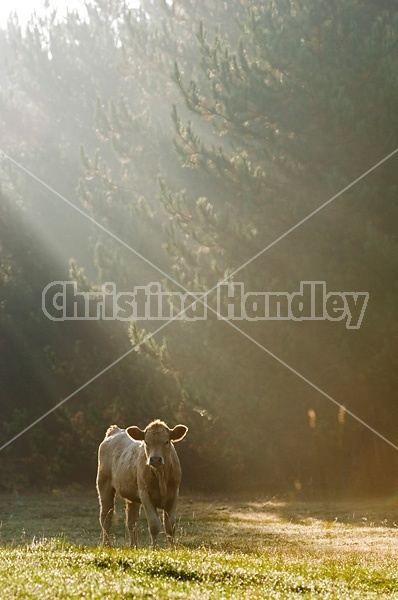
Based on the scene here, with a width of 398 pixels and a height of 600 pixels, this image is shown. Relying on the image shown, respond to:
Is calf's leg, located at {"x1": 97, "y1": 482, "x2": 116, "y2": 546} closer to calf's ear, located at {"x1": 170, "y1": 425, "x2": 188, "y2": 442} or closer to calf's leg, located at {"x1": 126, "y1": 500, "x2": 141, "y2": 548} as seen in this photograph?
calf's leg, located at {"x1": 126, "y1": 500, "x2": 141, "y2": 548}

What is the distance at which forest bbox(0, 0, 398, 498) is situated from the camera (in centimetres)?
1758

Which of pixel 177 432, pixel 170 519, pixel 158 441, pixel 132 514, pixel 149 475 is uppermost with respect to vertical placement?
pixel 177 432

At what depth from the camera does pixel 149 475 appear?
35.6 ft

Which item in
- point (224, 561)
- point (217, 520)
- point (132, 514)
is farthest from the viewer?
A: point (217, 520)

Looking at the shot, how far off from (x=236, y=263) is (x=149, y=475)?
8.70m

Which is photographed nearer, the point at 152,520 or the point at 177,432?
the point at 152,520

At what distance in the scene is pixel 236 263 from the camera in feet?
61.8

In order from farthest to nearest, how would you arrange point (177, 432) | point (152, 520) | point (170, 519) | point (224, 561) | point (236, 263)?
point (236, 263), point (177, 432), point (170, 519), point (152, 520), point (224, 561)

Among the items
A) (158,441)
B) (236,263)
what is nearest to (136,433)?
(158,441)

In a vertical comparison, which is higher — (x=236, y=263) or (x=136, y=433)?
(x=236, y=263)

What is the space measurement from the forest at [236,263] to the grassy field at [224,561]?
3.66 m

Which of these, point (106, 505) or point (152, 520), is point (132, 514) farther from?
point (152, 520)

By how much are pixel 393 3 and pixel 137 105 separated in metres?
9.05

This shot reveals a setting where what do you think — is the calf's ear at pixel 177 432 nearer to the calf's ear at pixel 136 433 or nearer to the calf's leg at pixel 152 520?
the calf's ear at pixel 136 433
